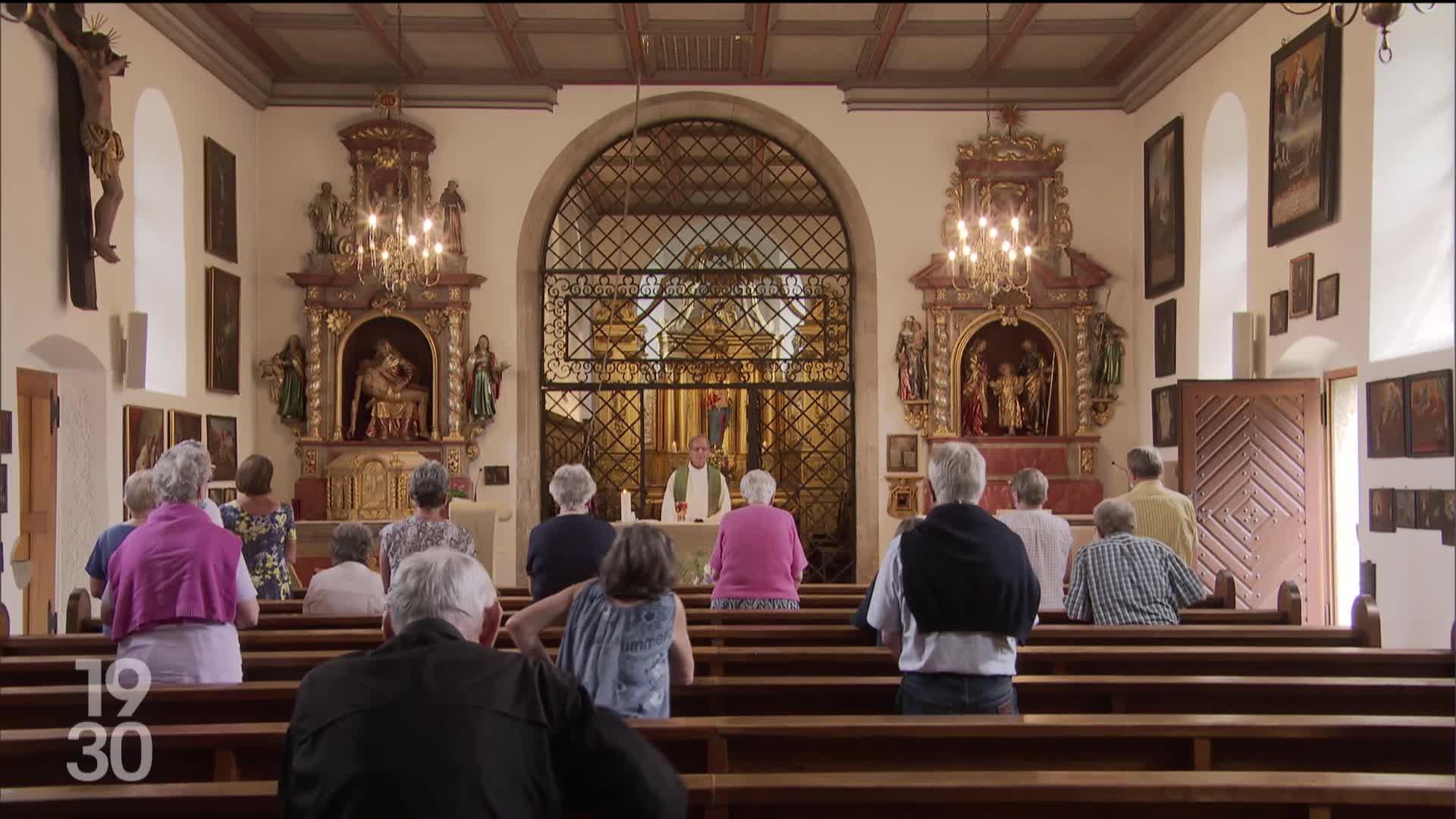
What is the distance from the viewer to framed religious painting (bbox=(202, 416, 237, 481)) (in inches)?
481

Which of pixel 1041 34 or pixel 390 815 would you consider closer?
pixel 390 815

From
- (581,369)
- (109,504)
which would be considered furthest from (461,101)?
(109,504)

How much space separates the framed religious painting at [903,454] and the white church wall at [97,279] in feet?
23.3

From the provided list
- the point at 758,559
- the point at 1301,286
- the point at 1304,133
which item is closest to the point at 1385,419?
the point at 1301,286

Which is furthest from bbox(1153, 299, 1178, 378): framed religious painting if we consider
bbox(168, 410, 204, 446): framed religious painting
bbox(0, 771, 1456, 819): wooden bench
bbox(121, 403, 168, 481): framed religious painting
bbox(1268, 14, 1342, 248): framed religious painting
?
bbox(0, 771, 1456, 819): wooden bench

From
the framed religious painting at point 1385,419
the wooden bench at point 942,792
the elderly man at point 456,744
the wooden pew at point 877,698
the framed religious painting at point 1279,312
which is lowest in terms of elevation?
the wooden pew at point 877,698

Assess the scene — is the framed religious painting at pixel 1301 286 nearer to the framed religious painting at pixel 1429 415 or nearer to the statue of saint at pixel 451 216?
the framed religious painting at pixel 1429 415

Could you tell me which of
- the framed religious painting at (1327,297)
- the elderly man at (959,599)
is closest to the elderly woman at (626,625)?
the elderly man at (959,599)

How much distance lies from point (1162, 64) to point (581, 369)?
7.27 m

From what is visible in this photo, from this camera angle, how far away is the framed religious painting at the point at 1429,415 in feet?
25.2

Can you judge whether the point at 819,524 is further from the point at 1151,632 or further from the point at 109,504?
the point at 1151,632

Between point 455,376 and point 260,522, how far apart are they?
758cm

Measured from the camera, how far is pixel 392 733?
2248 mm

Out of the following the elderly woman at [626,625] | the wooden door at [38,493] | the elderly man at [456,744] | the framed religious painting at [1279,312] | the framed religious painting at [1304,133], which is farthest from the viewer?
the framed religious painting at [1279,312]
